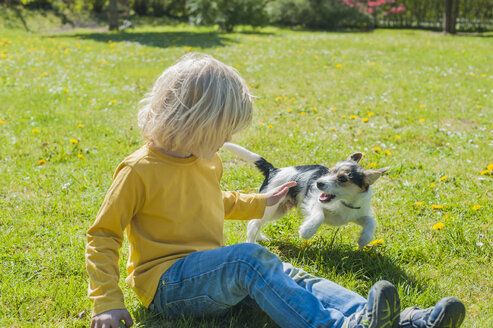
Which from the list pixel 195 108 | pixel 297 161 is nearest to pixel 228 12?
pixel 297 161

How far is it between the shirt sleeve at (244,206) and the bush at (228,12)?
1956 cm

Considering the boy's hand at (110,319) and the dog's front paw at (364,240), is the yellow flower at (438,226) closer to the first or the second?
the dog's front paw at (364,240)

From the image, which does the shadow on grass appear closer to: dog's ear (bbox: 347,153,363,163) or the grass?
the grass

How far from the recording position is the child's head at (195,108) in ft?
7.20

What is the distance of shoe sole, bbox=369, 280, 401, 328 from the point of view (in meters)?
1.94

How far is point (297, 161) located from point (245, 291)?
3.03m

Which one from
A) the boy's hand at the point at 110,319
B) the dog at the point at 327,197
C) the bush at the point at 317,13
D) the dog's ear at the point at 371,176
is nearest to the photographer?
the boy's hand at the point at 110,319

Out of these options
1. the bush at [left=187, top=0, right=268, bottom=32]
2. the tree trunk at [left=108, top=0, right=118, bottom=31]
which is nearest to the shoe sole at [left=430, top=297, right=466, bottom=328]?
the bush at [left=187, top=0, right=268, bottom=32]

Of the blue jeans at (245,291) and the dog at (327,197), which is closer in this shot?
the blue jeans at (245,291)

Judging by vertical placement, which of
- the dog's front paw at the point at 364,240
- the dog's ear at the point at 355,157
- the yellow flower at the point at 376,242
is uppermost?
the dog's ear at the point at 355,157

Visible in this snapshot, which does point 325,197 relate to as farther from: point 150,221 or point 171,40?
point 171,40

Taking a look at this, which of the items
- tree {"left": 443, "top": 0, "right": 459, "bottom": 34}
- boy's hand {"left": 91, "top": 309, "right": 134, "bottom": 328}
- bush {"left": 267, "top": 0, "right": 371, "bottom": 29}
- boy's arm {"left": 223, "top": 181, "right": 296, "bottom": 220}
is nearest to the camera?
boy's hand {"left": 91, "top": 309, "right": 134, "bottom": 328}

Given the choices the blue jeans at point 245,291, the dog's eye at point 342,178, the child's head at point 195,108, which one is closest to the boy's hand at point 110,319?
the blue jeans at point 245,291

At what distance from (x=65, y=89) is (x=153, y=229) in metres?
6.84
